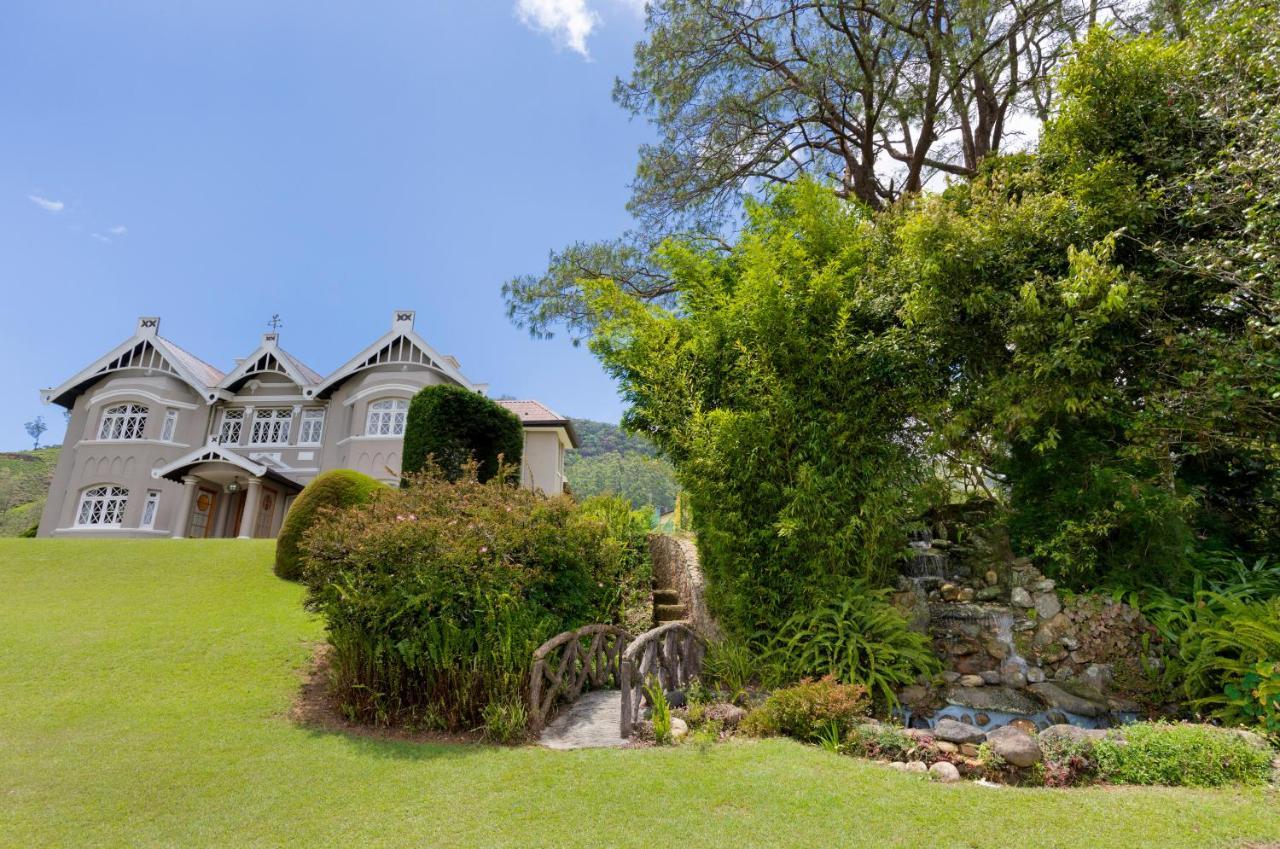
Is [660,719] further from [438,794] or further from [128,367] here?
[128,367]

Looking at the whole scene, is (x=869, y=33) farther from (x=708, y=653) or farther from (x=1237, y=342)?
(x=708, y=653)

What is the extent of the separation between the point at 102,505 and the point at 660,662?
20190 millimetres

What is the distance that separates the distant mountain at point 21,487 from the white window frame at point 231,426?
67.7ft

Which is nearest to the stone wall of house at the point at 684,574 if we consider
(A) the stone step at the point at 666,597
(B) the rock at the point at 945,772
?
(A) the stone step at the point at 666,597

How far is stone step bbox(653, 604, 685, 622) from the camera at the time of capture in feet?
27.0

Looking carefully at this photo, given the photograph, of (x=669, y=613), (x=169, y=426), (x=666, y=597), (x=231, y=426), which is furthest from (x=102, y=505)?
(x=669, y=613)

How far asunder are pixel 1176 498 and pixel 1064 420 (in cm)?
122

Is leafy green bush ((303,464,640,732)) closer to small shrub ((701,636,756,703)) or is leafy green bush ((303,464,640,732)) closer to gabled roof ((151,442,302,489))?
small shrub ((701,636,756,703))

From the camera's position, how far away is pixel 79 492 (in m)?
18.2

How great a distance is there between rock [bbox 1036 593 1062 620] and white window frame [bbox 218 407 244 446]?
21081 mm

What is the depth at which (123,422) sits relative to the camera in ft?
62.0

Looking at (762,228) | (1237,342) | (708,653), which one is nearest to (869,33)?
(762,228)

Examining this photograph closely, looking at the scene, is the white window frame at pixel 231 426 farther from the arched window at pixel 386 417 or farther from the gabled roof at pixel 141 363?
the arched window at pixel 386 417

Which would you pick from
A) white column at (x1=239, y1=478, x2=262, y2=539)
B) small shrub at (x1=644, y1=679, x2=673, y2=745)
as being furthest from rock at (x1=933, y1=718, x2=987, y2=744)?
white column at (x1=239, y1=478, x2=262, y2=539)
